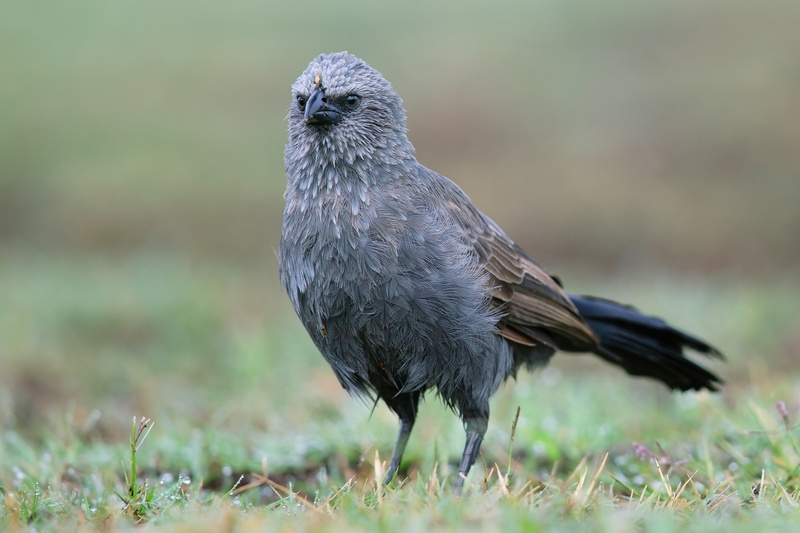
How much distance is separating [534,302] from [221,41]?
16250 millimetres

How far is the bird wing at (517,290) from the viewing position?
14.6ft

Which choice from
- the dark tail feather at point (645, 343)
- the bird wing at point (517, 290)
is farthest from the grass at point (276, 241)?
the bird wing at point (517, 290)

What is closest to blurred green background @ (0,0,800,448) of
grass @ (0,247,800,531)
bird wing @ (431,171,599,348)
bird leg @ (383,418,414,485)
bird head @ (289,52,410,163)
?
grass @ (0,247,800,531)

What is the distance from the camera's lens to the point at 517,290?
4633mm

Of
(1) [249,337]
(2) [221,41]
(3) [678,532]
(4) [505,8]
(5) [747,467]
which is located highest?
(4) [505,8]

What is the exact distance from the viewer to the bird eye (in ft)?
13.8

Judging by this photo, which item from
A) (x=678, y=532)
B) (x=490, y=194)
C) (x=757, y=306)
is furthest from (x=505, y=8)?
(x=678, y=532)

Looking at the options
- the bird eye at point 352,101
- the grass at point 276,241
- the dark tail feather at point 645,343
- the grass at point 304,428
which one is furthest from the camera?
the dark tail feather at point 645,343

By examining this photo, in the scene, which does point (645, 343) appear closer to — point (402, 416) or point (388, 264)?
point (402, 416)

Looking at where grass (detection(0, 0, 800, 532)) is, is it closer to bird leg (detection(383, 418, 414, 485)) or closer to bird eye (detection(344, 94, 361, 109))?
bird leg (detection(383, 418, 414, 485))

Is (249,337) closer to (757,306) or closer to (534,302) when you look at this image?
(534,302)

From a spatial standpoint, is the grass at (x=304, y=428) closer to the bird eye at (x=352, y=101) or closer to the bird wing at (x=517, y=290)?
the bird wing at (x=517, y=290)

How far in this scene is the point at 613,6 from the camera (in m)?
20.1

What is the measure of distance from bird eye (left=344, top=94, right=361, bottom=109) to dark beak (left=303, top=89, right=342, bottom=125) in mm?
66
